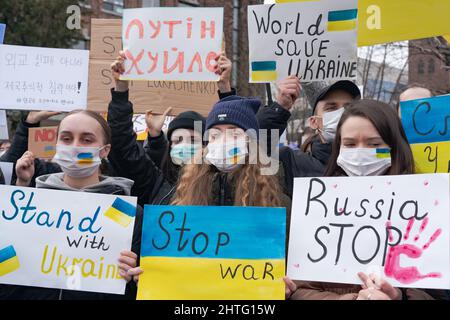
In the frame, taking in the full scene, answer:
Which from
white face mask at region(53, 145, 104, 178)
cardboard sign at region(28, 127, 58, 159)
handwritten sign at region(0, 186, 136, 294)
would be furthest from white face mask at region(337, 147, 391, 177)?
cardboard sign at region(28, 127, 58, 159)

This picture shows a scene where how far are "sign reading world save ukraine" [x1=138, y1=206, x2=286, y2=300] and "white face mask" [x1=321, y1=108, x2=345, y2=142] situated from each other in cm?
106

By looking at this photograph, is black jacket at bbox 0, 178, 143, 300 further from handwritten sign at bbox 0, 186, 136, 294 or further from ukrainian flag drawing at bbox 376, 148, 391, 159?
ukrainian flag drawing at bbox 376, 148, 391, 159

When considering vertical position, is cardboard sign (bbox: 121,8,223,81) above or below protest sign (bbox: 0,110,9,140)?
above

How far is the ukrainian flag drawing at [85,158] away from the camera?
120 inches

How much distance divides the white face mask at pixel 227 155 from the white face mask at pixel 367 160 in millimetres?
503

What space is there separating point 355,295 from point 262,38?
2.04m

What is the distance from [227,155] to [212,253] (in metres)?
0.53

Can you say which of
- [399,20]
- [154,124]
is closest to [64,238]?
[154,124]

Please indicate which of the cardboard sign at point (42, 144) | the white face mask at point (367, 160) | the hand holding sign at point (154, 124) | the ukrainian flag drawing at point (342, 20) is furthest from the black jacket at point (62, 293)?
the cardboard sign at point (42, 144)

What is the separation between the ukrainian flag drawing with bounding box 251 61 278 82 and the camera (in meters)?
3.88

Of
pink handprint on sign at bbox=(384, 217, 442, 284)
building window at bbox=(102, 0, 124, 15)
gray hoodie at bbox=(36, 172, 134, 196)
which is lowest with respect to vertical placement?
pink handprint on sign at bbox=(384, 217, 442, 284)

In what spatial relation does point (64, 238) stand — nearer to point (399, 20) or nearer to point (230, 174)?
point (230, 174)

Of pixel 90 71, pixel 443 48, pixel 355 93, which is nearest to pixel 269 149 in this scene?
pixel 355 93

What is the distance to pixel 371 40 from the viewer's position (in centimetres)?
397
